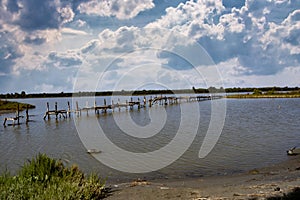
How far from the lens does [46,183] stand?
7.54 m

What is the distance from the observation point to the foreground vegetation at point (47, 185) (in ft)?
21.0

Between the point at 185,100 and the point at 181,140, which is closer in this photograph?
the point at 181,140

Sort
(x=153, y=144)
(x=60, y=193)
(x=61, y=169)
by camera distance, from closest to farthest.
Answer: (x=60, y=193) → (x=61, y=169) → (x=153, y=144)

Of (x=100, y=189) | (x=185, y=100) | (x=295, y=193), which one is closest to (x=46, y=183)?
(x=100, y=189)

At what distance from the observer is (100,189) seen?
7.88 metres

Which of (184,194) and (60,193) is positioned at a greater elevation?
(60,193)

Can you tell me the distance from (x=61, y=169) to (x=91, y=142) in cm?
1199

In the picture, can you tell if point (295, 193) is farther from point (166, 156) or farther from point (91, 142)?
point (91, 142)

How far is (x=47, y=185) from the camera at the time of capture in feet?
24.1

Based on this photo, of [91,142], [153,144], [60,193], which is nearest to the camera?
[60,193]

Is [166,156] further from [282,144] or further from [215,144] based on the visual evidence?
[282,144]

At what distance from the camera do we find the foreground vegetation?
251 inches

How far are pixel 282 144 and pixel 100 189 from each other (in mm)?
12780

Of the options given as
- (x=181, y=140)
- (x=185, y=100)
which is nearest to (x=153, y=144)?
(x=181, y=140)
